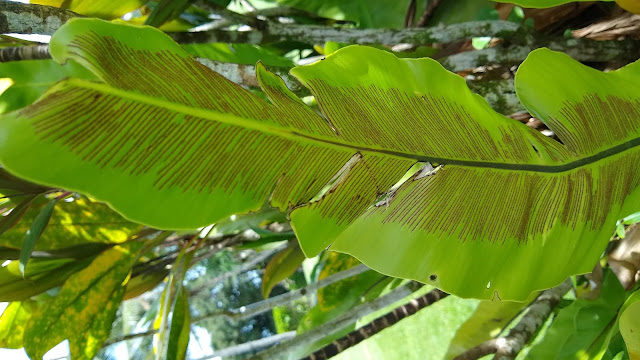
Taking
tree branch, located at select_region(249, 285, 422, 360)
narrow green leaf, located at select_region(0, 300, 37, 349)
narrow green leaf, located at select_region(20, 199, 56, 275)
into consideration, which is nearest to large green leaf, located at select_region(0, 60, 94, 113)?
narrow green leaf, located at select_region(20, 199, 56, 275)

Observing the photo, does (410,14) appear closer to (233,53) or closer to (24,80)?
(233,53)

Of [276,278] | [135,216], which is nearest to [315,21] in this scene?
[276,278]

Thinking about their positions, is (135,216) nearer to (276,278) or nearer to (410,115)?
(410,115)

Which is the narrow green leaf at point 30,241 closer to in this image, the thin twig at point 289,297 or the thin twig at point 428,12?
the thin twig at point 289,297

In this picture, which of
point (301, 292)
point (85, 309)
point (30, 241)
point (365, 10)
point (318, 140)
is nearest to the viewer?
point (318, 140)

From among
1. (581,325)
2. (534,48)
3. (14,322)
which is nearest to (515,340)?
(581,325)

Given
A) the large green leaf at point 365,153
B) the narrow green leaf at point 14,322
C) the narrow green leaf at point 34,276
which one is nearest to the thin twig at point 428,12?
the large green leaf at point 365,153
